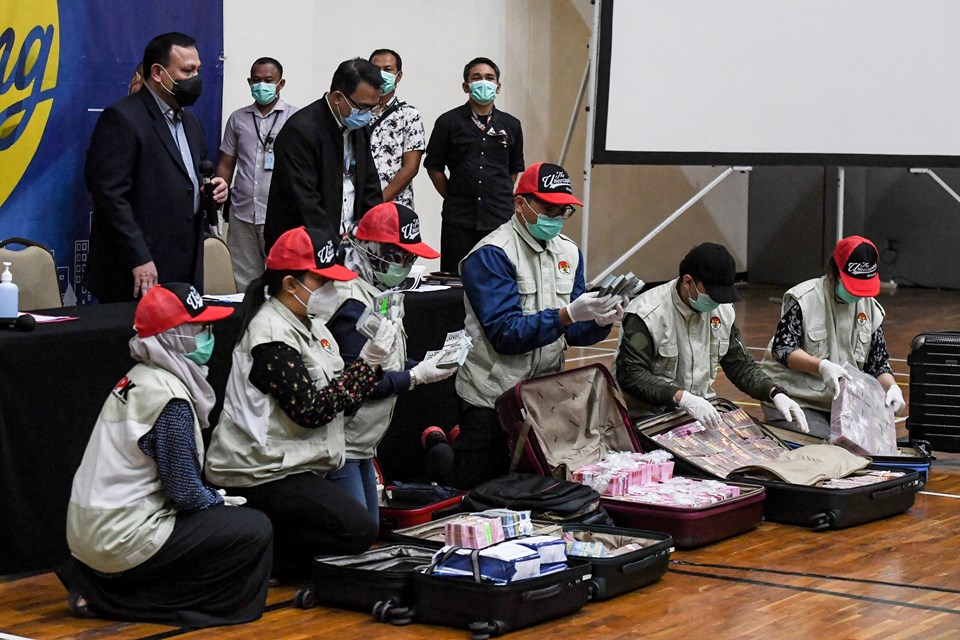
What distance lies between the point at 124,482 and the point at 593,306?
1.65 meters

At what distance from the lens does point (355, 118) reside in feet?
16.8

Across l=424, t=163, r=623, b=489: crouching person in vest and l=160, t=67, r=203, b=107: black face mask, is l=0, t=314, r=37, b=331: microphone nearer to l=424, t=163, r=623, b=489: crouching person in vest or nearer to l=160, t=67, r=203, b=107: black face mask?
l=160, t=67, r=203, b=107: black face mask

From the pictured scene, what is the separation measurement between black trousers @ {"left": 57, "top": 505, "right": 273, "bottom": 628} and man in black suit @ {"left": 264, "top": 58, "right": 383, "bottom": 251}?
5.37 feet

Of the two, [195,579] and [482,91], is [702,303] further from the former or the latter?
[482,91]

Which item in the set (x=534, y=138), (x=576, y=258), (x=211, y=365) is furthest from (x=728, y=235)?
(x=211, y=365)

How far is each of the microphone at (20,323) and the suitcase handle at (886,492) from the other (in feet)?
9.04

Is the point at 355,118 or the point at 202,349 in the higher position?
the point at 355,118

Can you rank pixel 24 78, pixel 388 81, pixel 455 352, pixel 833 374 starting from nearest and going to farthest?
pixel 455 352, pixel 833 374, pixel 24 78, pixel 388 81

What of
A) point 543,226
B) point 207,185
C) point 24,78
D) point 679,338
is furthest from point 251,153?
point 679,338

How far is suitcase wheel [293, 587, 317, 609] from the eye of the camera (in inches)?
152

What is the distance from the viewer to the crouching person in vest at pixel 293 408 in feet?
12.7

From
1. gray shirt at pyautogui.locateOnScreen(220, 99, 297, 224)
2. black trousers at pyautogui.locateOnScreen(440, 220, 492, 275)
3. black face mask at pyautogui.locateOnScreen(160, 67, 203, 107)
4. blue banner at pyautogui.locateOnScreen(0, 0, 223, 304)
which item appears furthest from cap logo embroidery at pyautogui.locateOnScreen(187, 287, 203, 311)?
black trousers at pyautogui.locateOnScreen(440, 220, 492, 275)

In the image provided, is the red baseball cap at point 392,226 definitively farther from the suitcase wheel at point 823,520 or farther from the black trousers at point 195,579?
the suitcase wheel at point 823,520

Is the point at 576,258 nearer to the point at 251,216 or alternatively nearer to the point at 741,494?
the point at 741,494
